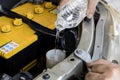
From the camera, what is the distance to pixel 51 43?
94cm

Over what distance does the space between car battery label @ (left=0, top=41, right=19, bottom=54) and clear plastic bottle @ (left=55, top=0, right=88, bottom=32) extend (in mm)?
166

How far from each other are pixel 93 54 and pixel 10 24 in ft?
1.25

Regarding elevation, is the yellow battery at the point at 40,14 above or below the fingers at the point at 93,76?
above

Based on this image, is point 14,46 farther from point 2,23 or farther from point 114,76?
point 114,76

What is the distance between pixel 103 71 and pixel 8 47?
0.35 meters

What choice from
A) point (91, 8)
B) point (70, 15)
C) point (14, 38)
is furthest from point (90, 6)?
point (14, 38)

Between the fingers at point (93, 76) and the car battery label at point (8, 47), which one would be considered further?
the car battery label at point (8, 47)

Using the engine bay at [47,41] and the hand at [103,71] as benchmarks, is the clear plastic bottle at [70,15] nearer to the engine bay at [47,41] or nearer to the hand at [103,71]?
the engine bay at [47,41]

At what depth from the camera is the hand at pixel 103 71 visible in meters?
0.64

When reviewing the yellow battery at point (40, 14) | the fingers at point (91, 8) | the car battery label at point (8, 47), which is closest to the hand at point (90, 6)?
the fingers at point (91, 8)

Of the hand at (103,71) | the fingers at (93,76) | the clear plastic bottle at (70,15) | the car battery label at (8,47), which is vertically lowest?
the car battery label at (8,47)

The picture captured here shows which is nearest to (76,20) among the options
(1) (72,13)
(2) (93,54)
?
(1) (72,13)

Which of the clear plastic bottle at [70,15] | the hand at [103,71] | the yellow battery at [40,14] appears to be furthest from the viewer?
the yellow battery at [40,14]

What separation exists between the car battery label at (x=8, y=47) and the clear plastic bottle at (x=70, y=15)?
0.55ft
